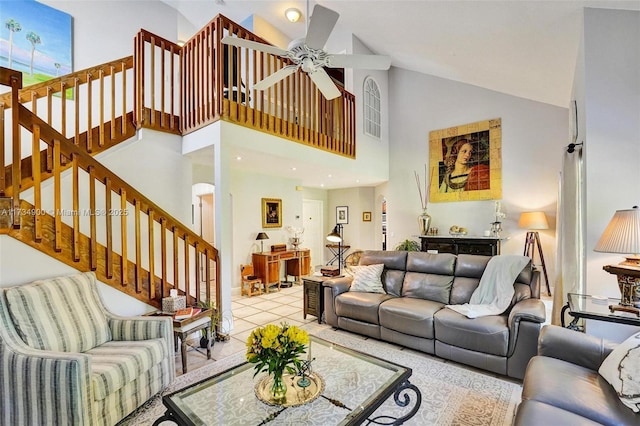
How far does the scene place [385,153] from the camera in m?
6.95

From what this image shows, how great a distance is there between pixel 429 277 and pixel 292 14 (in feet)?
16.6

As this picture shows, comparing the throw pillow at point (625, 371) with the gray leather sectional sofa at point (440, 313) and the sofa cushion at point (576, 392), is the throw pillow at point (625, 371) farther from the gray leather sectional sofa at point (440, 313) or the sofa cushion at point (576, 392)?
the gray leather sectional sofa at point (440, 313)

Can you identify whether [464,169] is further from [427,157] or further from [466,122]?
[466,122]

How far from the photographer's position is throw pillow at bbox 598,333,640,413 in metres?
1.40

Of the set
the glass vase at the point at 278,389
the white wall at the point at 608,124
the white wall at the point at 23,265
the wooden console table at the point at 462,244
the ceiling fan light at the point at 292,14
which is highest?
the ceiling fan light at the point at 292,14

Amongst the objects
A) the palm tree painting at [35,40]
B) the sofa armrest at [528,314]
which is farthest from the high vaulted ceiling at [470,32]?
the sofa armrest at [528,314]

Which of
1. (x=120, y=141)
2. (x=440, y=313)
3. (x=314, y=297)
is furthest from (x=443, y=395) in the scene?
(x=120, y=141)

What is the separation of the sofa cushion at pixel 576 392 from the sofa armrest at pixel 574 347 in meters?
0.05

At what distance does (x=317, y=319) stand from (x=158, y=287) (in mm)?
1969

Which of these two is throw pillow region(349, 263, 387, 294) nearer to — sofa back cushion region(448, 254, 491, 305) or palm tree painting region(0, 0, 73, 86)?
sofa back cushion region(448, 254, 491, 305)

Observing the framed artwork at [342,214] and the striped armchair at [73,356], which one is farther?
the framed artwork at [342,214]

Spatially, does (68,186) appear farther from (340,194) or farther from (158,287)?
(340,194)

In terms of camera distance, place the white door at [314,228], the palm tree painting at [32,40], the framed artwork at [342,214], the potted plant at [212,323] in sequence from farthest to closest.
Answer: the framed artwork at [342,214] → the white door at [314,228] → the palm tree painting at [32,40] → the potted plant at [212,323]

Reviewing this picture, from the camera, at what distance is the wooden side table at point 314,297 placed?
3965 millimetres
